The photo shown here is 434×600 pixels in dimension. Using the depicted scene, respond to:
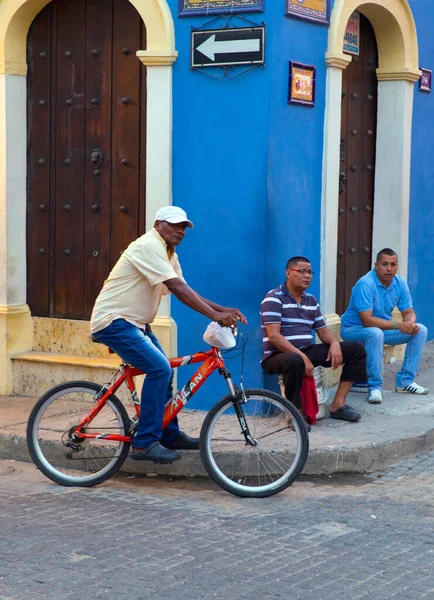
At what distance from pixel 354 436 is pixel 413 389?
54.5 inches

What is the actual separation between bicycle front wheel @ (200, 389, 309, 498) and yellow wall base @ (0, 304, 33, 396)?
2.93 meters

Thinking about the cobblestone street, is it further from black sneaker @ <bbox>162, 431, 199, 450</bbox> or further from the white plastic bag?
the white plastic bag

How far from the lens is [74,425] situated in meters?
6.52

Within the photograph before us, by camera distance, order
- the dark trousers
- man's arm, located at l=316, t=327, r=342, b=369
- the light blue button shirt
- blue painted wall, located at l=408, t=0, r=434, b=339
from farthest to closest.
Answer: blue painted wall, located at l=408, t=0, r=434, b=339 < the light blue button shirt < man's arm, located at l=316, t=327, r=342, b=369 < the dark trousers

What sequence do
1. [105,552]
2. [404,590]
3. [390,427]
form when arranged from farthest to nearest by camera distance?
[390,427] < [105,552] < [404,590]

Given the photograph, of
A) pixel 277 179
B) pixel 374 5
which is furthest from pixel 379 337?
pixel 374 5

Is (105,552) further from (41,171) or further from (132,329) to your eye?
(41,171)

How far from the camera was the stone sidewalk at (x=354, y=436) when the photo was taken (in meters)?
6.82

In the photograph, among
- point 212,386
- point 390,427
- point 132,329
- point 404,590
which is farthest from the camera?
point 212,386

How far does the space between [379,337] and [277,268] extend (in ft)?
3.12

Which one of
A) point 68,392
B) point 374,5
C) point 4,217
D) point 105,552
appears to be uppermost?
point 374,5

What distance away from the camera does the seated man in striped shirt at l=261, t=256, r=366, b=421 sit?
7156 millimetres

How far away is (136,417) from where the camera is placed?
6531 millimetres

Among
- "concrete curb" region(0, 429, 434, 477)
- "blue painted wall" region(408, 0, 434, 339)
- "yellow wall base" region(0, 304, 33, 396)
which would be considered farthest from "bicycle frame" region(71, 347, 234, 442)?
"blue painted wall" region(408, 0, 434, 339)
